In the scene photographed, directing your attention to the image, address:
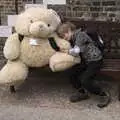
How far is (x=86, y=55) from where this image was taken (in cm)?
607

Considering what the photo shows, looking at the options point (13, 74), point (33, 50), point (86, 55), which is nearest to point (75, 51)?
point (86, 55)

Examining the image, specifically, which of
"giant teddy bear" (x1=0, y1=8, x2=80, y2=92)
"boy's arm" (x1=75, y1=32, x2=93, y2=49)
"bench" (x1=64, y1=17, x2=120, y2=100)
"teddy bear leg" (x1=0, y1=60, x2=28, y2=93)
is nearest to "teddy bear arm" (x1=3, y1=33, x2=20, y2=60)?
"giant teddy bear" (x1=0, y1=8, x2=80, y2=92)

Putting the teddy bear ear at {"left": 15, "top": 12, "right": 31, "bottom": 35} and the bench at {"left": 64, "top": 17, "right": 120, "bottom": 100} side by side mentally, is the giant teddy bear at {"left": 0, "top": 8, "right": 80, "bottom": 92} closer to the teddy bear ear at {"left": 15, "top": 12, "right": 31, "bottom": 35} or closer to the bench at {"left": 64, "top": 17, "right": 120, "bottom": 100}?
the teddy bear ear at {"left": 15, "top": 12, "right": 31, "bottom": 35}

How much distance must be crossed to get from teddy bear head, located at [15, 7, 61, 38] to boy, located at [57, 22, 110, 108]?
172 millimetres

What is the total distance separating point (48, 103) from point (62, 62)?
0.68 m

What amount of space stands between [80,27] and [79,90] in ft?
3.61

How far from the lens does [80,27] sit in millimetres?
6879

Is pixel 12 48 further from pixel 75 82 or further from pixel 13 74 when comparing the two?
pixel 75 82

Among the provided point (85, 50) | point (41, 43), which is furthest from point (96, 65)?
point (41, 43)

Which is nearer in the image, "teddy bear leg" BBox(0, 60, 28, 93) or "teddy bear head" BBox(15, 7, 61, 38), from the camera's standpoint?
"teddy bear head" BBox(15, 7, 61, 38)

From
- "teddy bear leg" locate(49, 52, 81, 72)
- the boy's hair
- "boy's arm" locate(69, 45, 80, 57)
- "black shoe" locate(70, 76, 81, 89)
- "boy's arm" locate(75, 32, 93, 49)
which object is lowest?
"black shoe" locate(70, 76, 81, 89)

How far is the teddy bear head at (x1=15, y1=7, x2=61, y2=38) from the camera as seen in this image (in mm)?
6037

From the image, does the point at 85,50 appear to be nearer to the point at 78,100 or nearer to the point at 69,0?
the point at 78,100

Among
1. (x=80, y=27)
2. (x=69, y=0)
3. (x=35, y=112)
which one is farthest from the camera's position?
(x=69, y=0)
